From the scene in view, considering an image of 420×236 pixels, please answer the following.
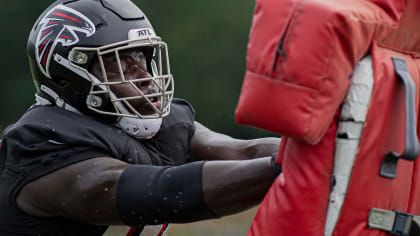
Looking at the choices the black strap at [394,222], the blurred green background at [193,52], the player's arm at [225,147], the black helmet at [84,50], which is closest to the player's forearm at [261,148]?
the player's arm at [225,147]

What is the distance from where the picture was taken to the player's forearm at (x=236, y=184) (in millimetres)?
2062

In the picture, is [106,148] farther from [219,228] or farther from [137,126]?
[219,228]

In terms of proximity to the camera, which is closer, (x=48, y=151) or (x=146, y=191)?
(x=146, y=191)

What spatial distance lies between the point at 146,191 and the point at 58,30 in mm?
744

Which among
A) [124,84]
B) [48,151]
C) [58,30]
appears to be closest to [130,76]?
[124,84]

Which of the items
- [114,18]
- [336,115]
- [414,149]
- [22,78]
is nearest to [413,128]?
[414,149]

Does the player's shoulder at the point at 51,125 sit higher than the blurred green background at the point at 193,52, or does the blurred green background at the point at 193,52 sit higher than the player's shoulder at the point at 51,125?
the player's shoulder at the point at 51,125

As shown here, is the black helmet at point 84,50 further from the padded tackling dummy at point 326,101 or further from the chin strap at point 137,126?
the padded tackling dummy at point 326,101

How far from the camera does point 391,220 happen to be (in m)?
1.82

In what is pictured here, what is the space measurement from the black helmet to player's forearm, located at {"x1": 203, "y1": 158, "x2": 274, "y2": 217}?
1.62 ft

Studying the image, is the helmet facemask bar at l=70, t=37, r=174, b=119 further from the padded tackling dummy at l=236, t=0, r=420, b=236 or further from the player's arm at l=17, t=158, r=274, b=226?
the padded tackling dummy at l=236, t=0, r=420, b=236

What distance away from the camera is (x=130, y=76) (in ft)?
8.55

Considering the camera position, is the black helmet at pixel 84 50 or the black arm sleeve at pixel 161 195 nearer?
the black arm sleeve at pixel 161 195

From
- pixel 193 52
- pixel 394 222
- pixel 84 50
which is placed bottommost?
pixel 193 52
